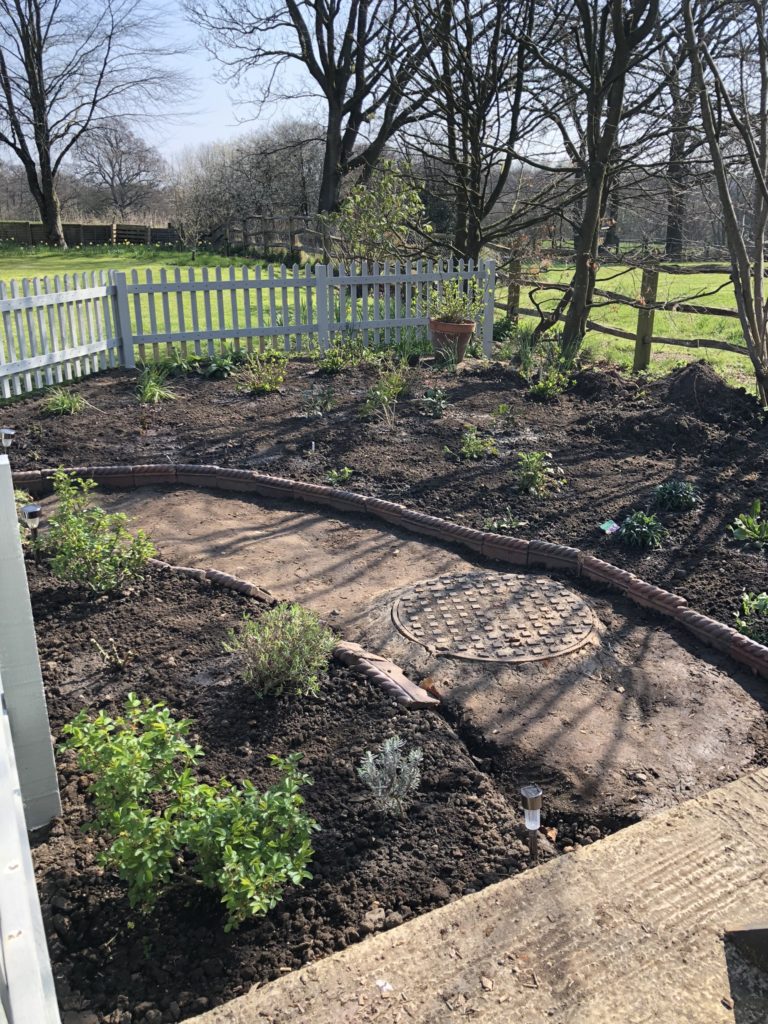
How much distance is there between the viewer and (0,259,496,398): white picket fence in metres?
8.85

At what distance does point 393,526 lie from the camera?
224 inches

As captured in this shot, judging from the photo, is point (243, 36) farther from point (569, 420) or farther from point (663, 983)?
point (663, 983)

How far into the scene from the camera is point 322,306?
10.7m

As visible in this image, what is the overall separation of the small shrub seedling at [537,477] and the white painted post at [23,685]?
397 cm

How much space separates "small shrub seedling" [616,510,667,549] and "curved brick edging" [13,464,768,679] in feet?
1.19

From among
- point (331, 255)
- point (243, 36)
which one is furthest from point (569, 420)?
point (243, 36)

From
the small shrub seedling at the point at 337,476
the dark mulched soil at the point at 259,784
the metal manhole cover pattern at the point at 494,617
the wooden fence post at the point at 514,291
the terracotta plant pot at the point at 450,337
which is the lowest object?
the dark mulched soil at the point at 259,784

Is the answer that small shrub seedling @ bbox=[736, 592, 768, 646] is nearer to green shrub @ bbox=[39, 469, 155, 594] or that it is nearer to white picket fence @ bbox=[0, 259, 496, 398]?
green shrub @ bbox=[39, 469, 155, 594]

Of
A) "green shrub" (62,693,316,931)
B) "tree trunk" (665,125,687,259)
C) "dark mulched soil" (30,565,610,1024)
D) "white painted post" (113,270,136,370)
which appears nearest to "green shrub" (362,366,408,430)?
"white painted post" (113,270,136,370)

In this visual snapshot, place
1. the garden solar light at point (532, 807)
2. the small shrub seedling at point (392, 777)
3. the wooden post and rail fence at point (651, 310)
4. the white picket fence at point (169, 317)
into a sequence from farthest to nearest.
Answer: the wooden post and rail fence at point (651, 310) → the white picket fence at point (169, 317) → the small shrub seedling at point (392, 777) → the garden solar light at point (532, 807)

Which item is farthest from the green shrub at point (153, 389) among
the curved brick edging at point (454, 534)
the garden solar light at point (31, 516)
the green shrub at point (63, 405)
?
the garden solar light at point (31, 516)

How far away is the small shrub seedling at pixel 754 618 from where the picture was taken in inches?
158

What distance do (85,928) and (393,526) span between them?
363cm

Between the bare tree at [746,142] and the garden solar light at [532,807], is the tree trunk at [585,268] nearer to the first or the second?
the bare tree at [746,142]
